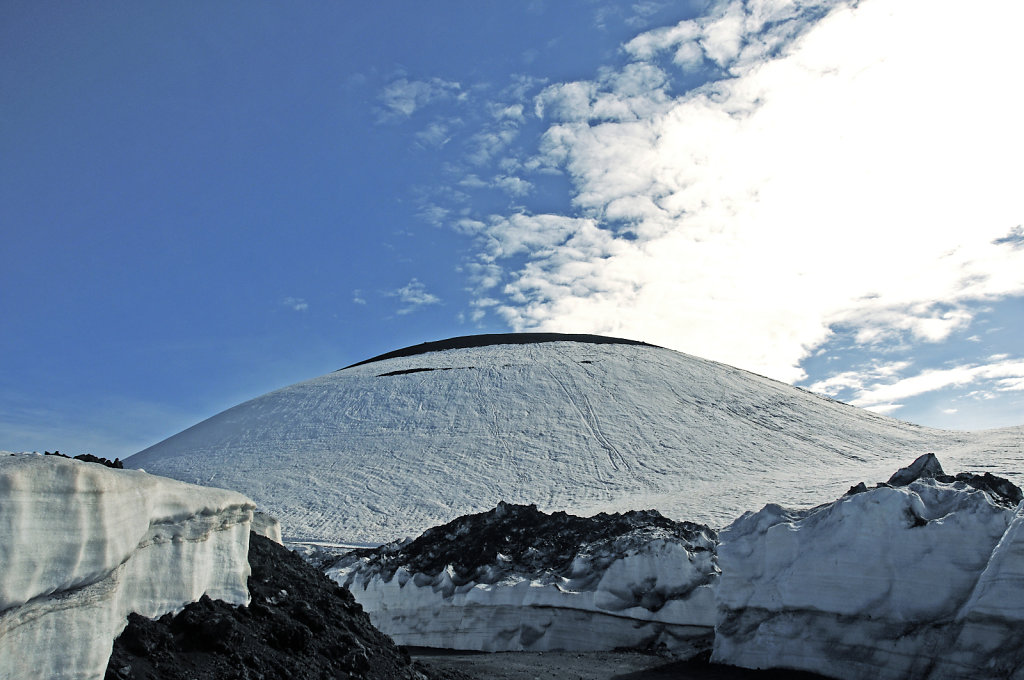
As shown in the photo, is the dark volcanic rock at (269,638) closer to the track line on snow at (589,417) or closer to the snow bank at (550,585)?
the snow bank at (550,585)

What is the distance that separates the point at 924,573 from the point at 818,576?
1122 millimetres

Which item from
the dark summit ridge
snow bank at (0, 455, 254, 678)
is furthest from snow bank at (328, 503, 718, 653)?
the dark summit ridge

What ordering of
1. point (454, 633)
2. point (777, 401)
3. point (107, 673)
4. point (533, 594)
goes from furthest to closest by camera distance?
point (777, 401) → point (454, 633) → point (533, 594) → point (107, 673)

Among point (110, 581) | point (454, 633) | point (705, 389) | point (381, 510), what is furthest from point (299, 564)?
point (705, 389)

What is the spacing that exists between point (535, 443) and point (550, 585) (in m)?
23.1

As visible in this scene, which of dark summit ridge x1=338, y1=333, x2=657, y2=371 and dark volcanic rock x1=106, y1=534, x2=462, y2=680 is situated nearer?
dark volcanic rock x1=106, y1=534, x2=462, y2=680

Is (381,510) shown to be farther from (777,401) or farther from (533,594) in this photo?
(777,401)

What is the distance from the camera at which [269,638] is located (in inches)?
264

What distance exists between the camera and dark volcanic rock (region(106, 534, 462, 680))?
5.49 meters

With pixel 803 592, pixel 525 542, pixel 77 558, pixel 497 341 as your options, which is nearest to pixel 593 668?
pixel 803 592

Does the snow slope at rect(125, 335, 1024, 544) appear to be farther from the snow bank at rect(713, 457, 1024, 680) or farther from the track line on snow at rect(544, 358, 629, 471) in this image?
the snow bank at rect(713, 457, 1024, 680)

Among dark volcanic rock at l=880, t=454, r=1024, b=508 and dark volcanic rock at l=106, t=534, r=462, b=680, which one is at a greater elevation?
dark volcanic rock at l=880, t=454, r=1024, b=508

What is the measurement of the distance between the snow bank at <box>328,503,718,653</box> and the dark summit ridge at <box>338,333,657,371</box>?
3787 cm

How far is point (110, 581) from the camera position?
16.4 feet
